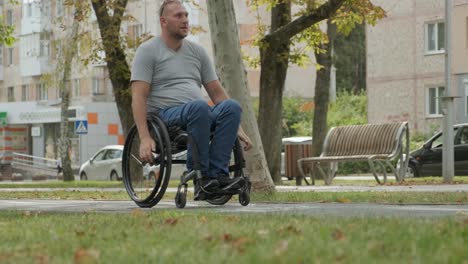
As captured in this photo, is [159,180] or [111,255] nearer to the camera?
[111,255]

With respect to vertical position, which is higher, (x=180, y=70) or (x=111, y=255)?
(x=180, y=70)

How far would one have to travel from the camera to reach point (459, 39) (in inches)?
1879

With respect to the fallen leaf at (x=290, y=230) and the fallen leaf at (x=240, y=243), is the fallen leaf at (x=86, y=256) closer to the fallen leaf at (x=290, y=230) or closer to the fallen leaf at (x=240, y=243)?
the fallen leaf at (x=240, y=243)

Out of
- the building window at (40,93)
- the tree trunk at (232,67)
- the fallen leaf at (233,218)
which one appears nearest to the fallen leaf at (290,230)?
the fallen leaf at (233,218)

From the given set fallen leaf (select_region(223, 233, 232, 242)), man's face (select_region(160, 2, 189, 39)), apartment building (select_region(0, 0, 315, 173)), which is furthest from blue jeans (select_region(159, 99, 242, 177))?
apartment building (select_region(0, 0, 315, 173))

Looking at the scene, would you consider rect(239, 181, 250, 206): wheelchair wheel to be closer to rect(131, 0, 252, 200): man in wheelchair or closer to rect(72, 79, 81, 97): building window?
rect(131, 0, 252, 200): man in wheelchair

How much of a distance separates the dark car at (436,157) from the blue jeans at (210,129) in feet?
77.8

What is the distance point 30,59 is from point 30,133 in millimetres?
5145

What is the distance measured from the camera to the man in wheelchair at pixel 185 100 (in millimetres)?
9516

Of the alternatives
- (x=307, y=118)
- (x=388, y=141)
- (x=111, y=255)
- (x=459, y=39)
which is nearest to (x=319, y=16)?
(x=388, y=141)

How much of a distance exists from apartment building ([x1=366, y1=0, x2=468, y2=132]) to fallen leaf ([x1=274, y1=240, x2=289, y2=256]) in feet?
145

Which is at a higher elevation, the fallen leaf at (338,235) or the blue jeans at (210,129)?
the blue jeans at (210,129)

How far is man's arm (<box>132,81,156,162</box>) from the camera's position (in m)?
9.65

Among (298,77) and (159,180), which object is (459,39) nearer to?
(298,77)
